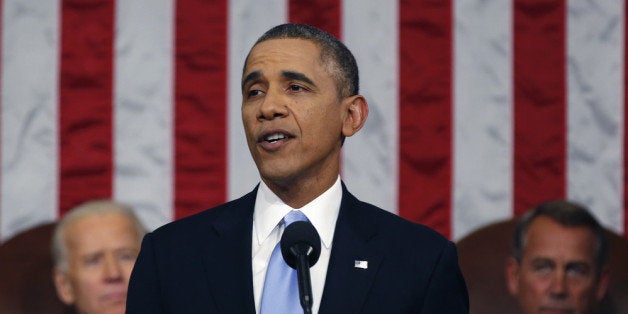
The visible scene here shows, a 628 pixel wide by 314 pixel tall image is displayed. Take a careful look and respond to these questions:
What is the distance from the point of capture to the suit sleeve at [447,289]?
1909mm

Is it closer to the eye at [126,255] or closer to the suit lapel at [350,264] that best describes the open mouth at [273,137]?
the suit lapel at [350,264]

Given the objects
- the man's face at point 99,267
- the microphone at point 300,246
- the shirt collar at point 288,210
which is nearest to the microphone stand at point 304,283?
the microphone at point 300,246

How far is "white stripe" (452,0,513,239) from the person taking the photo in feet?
11.1

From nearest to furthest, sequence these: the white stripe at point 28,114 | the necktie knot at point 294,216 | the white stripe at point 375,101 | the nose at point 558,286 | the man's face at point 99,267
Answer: the necktie knot at point 294,216 → the man's face at point 99,267 → the nose at point 558,286 → the white stripe at point 28,114 → the white stripe at point 375,101

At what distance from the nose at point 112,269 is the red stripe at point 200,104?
1.15 feet

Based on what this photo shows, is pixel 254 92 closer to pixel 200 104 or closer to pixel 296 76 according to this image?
pixel 296 76

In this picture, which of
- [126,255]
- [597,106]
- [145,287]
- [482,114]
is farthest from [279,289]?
[597,106]

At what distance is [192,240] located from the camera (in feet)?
6.46

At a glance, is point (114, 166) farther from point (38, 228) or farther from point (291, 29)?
point (291, 29)

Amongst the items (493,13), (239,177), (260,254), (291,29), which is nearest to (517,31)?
(493,13)

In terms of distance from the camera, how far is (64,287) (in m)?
3.04

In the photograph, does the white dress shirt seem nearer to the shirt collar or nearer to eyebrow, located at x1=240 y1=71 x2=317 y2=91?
the shirt collar

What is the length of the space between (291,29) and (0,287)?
4.60 ft

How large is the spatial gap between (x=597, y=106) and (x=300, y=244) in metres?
1.93
